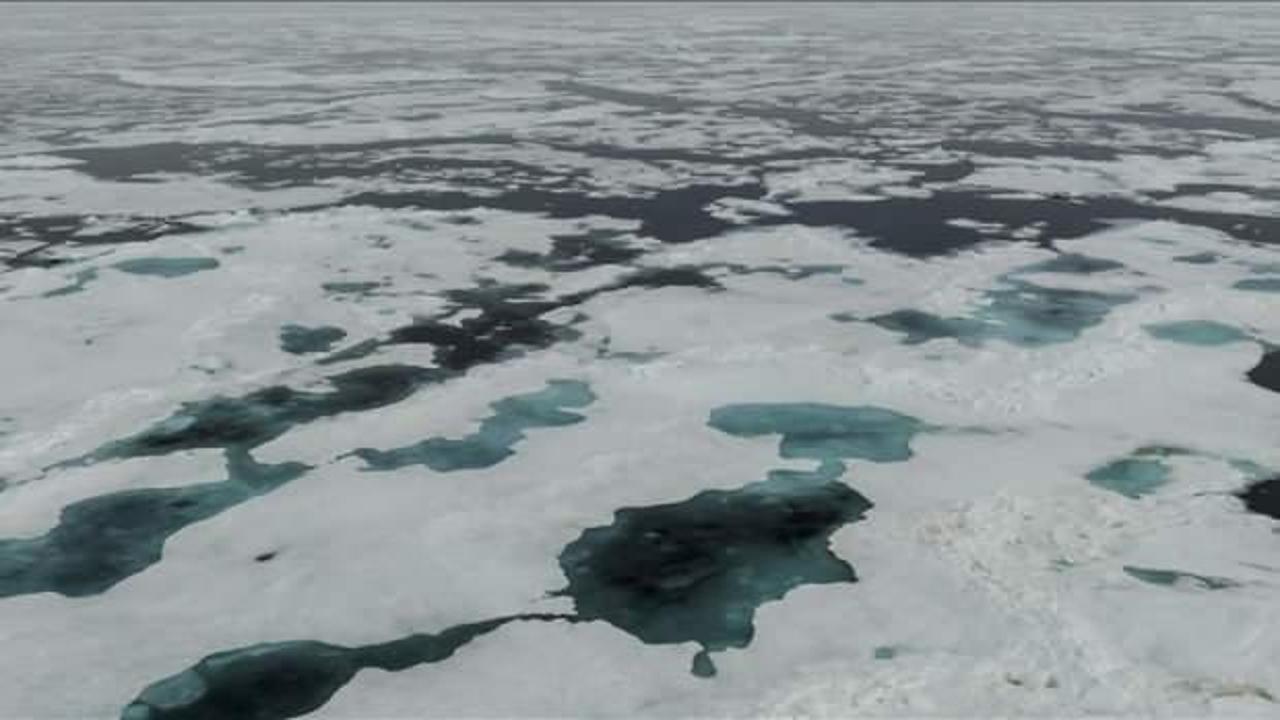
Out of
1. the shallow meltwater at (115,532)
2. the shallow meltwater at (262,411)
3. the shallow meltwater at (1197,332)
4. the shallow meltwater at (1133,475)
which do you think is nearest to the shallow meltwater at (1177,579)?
the shallow meltwater at (1133,475)

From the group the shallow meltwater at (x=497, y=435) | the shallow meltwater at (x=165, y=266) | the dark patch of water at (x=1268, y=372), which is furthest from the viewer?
the shallow meltwater at (x=165, y=266)

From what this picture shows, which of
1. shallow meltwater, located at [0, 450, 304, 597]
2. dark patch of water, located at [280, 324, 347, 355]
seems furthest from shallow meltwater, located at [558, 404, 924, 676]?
dark patch of water, located at [280, 324, 347, 355]

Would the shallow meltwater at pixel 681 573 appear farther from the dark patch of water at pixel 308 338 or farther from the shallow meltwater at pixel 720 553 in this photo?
the dark patch of water at pixel 308 338

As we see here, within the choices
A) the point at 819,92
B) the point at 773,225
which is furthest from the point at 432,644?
the point at 819,92

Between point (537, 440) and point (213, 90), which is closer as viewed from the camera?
point (537, 440)

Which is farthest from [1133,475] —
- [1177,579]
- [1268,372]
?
[1268,372]

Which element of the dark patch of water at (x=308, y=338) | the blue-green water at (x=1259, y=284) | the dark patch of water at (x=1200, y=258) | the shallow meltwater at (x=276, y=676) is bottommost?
the dark patch of water at (x=308, y=338)

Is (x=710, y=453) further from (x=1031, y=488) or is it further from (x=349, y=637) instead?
(x=349, y=637)
